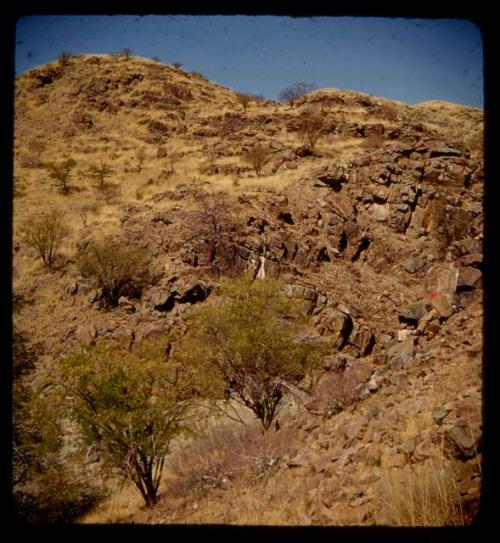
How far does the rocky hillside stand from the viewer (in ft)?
15.2

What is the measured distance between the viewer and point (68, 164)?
89.0 feet

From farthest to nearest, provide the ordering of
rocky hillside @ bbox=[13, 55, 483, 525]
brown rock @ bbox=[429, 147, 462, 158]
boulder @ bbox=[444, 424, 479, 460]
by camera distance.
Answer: brown rock @ bbox=[429, 147, 462, 158], rocky hillside @ bbox=[13, 55, 483, 525], boulder @ bbox=[444, 424, 479, 460]

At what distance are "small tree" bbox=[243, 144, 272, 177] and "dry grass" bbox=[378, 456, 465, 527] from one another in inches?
811

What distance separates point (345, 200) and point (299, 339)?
10.7 m

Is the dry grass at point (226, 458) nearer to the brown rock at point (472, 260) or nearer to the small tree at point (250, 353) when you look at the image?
the small tree at point (250, 353)

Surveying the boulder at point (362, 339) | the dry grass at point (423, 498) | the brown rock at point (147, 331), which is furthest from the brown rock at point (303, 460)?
the brown rock at point (147, 331)

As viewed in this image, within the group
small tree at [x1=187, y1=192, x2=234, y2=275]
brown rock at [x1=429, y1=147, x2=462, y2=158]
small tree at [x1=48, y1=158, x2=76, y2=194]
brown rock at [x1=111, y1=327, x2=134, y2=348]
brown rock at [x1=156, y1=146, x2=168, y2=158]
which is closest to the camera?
brown rock at [x1=111, y1=327, x2=134, y2=348]

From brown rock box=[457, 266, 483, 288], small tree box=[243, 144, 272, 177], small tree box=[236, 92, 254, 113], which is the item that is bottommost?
brown rock box=[457, 266, 483, 288]

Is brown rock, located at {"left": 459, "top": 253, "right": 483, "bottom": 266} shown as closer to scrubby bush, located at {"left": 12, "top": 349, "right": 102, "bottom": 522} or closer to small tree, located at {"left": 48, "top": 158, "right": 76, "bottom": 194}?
scrubby bush, located at {"left": 12, "top": 349, "right": 102, "bottom": 522}

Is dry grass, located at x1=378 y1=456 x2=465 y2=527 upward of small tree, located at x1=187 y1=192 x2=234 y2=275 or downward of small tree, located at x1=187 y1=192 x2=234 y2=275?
downward

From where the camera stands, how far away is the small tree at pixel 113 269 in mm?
15832

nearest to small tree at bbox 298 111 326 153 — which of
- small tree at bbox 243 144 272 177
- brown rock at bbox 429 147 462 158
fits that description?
small tree at bbox 243 144 272 177

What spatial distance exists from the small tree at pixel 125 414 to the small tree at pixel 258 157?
1758 cm

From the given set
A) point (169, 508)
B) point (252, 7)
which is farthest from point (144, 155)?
point (252, 7)
